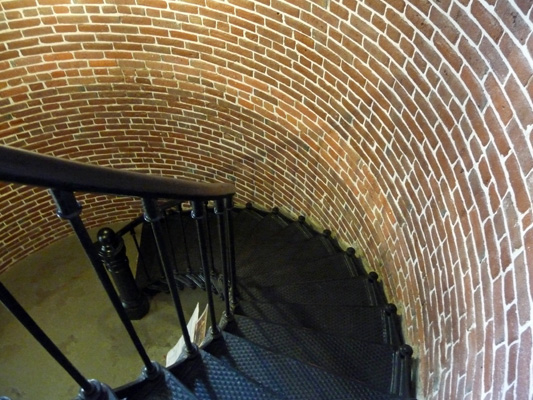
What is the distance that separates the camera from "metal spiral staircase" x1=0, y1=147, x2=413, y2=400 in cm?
108

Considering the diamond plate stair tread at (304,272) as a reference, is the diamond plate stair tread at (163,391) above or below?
below

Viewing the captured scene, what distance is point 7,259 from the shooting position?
4.30 metres

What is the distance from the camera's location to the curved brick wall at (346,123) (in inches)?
55.3

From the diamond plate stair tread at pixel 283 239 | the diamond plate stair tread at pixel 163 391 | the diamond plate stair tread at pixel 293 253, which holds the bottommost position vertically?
the diamond plate stair tread at pixel 163 391

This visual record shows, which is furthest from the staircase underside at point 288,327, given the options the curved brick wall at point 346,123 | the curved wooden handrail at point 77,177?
the curved wooden handrail at point 77,177

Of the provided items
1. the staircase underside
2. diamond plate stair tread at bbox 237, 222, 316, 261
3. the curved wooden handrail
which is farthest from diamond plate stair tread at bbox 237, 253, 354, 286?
the curved wooden handrail

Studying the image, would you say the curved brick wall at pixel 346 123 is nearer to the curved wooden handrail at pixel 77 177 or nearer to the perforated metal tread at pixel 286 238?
the perforated metal tread at pixel 286 238

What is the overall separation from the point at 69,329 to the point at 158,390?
2850 millimetres

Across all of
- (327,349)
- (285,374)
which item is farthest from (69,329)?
(285,374)

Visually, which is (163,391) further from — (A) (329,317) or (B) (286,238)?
(B) (286,238)

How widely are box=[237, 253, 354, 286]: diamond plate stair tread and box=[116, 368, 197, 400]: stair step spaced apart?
1.60 m

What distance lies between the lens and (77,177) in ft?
3.00

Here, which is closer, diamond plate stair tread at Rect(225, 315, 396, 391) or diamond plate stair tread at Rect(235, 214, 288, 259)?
diamond plate stair tread at Rect(225, 315, 396, 391)

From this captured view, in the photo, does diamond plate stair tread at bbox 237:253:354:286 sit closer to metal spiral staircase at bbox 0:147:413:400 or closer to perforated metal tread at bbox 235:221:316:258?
metal spiral staircase at bbox 0:147:413:400
